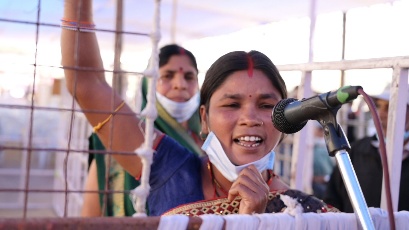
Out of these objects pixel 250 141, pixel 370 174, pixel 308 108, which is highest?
pixel 308 108

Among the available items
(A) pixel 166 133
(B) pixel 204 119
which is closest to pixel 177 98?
(A) pixel 166 133

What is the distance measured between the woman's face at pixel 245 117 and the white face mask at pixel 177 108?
141cm

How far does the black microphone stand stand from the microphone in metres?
0.01

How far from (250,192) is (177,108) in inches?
68.0

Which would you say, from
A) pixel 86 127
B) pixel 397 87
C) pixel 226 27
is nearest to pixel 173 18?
pixel 226 27

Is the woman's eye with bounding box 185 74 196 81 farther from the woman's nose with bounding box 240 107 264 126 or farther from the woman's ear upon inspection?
the woman's nose with bounding box 240 107 264 126

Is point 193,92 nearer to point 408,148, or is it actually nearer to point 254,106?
point 408,148

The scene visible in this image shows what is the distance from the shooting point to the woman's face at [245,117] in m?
1.60

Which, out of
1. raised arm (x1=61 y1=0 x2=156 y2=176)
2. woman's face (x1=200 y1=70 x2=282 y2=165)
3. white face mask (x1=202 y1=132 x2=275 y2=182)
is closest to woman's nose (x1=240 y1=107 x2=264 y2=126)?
woman's face (x1=200 y1=70 x2=282 y2=165)

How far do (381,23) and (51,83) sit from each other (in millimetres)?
7117

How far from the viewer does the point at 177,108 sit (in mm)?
3092

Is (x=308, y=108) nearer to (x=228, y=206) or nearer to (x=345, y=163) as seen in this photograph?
(x=345, y=163)

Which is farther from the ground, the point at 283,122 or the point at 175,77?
the point at 175,77

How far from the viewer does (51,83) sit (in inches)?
343
